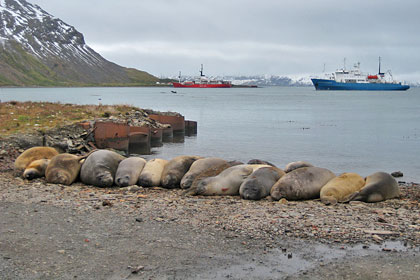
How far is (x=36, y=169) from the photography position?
44.6ft

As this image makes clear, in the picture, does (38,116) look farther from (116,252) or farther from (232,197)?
(116,252)

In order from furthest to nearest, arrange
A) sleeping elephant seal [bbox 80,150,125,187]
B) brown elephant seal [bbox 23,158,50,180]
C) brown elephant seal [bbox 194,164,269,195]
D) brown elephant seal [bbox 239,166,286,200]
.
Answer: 1. brown elephant seal [bbox 23,158,50,180]
2. sleeping elephant seal [bbox 80,150,125,187]
3. brown elephant seal [bbox 194,164,269,195]
4. brown elephant seal [bbox 239,166,286,200]

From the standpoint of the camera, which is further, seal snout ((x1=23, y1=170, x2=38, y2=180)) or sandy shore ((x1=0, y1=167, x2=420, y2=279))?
seal snout ((x1=23, y1=170, x2=38, y2=180))

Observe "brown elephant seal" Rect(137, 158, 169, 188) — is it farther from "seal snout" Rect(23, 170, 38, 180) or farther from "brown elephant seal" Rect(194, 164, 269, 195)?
"seal snout" Rect(23, 170, 38, 180)

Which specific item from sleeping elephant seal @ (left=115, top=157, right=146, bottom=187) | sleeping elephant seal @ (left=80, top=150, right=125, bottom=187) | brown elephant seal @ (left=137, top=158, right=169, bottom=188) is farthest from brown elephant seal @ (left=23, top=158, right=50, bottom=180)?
brown elephant seal @ (left=137, top=158, right=169, bottom=188)

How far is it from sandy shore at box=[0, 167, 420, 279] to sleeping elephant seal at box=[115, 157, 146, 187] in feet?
4.94

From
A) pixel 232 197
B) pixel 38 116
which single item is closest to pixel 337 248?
pixel 232 197

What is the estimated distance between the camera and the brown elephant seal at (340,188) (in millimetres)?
11508

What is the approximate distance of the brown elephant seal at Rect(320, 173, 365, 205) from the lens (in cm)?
1151

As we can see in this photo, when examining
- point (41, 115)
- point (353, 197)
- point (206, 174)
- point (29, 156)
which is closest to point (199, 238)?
point (206, 174)

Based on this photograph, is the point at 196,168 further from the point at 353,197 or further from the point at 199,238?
the point at 199,238

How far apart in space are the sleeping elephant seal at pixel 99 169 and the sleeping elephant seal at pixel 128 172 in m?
0.18

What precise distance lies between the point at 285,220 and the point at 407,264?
8.55 feet

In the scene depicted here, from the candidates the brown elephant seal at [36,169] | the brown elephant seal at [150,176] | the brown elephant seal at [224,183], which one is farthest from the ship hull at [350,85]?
the brown elephant seal at [36,169]
